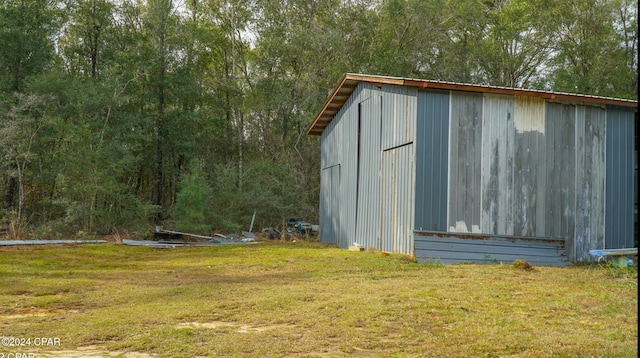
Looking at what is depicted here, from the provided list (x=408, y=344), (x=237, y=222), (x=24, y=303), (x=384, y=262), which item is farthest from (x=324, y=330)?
(x=237, y=222)

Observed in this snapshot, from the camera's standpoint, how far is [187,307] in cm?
666

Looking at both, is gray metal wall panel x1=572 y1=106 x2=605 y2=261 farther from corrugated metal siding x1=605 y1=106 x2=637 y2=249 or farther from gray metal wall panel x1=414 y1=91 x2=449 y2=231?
gray metal wall panel x1=414 y1=91 x2=449 y2=231

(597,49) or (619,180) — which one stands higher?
(597,49)

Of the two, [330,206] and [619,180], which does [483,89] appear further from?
[330,206]

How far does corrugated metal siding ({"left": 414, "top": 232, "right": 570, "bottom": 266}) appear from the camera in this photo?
10141 millimetres

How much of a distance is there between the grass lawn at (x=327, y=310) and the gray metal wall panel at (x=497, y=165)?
2.89 ft

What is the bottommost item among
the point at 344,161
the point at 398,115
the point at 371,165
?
the point at 371,165

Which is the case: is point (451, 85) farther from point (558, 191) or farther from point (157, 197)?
point (157, 197)

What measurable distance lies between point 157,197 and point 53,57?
6606 millimetres

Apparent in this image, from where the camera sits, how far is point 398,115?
11.3 meters

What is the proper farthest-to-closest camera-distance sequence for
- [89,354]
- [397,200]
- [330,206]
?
[330,206] < [397,200] < [89,354]

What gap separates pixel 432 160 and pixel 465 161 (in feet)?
2.02

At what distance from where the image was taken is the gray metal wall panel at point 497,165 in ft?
34.4

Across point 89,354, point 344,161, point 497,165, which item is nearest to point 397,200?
point 497,165
